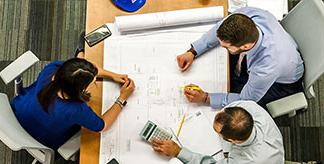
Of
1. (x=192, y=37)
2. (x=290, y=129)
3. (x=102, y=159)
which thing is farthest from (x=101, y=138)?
(x=290, y=129)

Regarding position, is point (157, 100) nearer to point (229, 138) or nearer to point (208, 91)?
point (208, 91)

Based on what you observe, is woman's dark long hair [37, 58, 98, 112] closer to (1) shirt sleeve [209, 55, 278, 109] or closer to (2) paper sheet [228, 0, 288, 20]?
(1) shirt sleeve [209, 55, 278, 109]

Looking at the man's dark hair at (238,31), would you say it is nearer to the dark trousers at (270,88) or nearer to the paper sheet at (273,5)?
the dark trousers at (270,88)

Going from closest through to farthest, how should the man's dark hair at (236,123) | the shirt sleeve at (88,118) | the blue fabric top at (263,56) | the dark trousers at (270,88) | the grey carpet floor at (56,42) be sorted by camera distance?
the man's dark hair at (236,123), the shirt sleeve at (88,118), the blue fabric top at (263,56), the dark trousers at (270,88), the grey carpet floor at (56,42)

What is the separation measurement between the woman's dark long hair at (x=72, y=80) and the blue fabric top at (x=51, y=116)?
0.12 ft

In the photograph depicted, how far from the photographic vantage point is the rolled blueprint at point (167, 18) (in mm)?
1969

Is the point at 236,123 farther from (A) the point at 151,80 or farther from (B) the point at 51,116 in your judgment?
(B) the point at 51,116

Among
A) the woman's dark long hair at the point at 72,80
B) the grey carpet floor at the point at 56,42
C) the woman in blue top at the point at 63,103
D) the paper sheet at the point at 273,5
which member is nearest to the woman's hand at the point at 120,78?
the woman in blue top at the point at 63,103

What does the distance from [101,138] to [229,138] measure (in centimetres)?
49

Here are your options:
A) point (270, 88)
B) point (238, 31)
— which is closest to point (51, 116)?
point (238, 31)

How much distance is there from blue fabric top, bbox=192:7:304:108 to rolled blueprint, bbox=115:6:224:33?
0.06m

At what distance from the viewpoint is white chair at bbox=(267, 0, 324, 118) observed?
1.93 metres

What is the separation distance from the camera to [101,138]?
1.85m

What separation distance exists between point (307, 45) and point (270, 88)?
0.89ft
